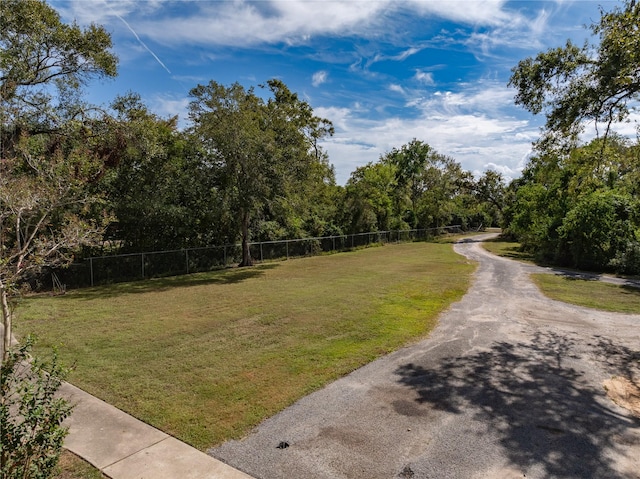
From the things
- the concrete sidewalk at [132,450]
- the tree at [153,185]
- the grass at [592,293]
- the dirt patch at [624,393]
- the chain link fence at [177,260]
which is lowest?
the grass at [592,293]

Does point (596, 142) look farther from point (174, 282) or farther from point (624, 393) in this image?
point (174, 282)

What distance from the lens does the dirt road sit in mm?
4004

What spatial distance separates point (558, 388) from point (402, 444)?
3.17 meters

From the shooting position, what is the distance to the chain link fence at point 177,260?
15.1 m

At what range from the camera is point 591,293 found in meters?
13.5

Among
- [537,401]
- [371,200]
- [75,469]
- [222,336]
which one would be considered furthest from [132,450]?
[371,200]

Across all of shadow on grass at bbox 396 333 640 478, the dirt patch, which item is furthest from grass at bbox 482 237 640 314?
the dirt patch

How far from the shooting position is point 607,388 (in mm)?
5984

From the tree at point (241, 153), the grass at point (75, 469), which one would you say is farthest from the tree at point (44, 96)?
the grass at point (75, 469)

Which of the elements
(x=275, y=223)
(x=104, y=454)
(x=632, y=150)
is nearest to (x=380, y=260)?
(x=275, y=223)

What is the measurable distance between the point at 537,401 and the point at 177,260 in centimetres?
1649

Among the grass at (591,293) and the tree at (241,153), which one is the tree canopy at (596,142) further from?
the tree at (241,153)

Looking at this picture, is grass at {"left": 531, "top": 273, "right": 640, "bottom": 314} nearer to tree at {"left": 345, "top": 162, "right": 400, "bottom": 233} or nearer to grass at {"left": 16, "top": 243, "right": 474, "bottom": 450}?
grass at {"left": 16, "top": 243, "right": 474, "bottom": 450}

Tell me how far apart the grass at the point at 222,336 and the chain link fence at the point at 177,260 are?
3.91 ft
